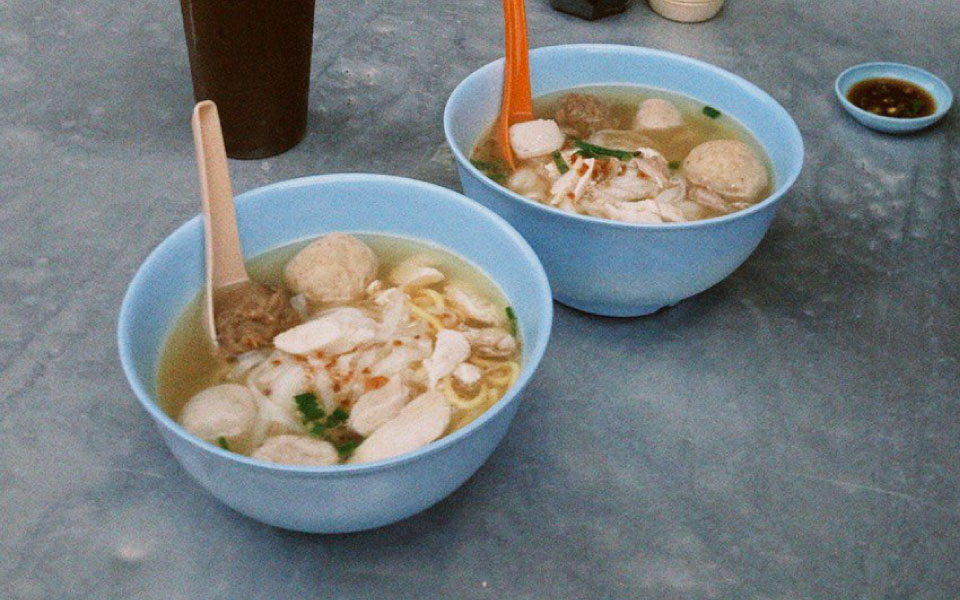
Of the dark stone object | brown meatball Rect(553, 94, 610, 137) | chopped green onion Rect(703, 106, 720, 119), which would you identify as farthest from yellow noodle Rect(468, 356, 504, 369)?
the dark stone object

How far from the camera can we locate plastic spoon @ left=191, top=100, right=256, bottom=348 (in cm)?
108

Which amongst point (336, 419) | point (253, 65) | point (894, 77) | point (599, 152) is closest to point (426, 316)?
point (336, 419)

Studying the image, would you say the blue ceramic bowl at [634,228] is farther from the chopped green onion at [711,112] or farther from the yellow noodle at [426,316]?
the yellow noodle at [426,316]

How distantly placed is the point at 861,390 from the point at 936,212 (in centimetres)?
52

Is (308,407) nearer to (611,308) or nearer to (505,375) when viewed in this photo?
(505,375)

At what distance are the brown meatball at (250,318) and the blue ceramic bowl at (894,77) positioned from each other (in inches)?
49.3

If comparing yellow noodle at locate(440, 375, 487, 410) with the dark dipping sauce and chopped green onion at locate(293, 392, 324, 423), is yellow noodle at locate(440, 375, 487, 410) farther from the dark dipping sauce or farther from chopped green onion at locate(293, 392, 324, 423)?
the dark dipping sauce

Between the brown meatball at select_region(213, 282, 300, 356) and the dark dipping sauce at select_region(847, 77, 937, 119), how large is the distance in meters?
1.32

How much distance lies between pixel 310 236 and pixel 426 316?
196 mm

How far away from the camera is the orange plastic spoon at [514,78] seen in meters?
1.43

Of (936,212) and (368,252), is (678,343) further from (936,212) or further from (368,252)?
(936,212)

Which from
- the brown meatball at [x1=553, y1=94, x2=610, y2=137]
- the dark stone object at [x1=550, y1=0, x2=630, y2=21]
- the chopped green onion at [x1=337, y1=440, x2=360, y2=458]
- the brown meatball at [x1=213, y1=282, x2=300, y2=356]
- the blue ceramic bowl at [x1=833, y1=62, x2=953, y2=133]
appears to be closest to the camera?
the chopped green onion at [x1=337, y1=440, x2=360, y2=458]

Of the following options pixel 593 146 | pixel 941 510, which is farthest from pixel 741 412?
pixel 593 146

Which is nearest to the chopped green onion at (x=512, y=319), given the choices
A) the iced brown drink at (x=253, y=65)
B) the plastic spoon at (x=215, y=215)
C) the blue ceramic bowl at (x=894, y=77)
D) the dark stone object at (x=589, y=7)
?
the plastic spoon at (x=215, y=215)
